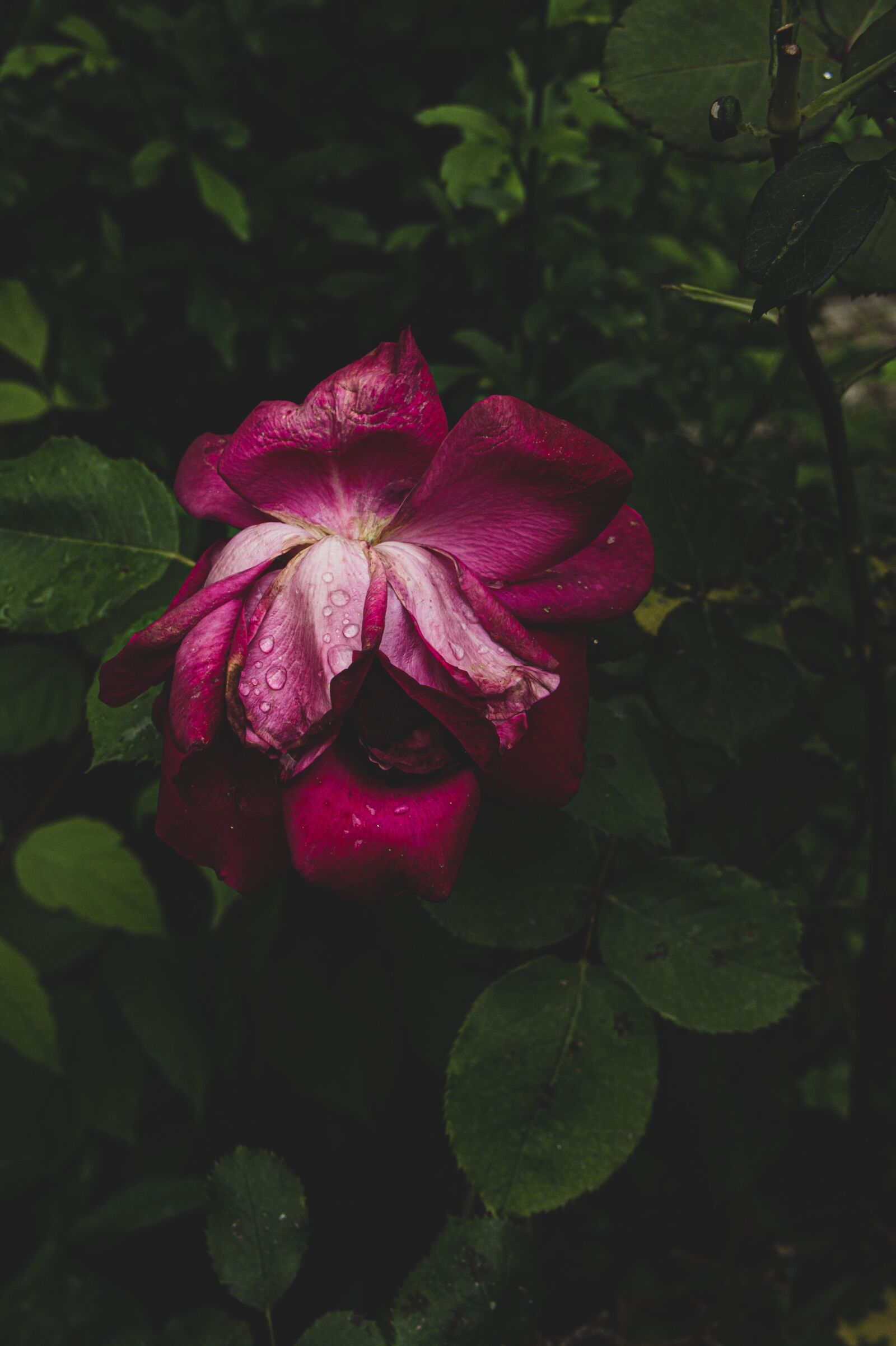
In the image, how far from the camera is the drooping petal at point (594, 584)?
435 millimetres

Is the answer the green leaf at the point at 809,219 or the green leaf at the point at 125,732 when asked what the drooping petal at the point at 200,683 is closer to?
the green leaf at the point at 125,732

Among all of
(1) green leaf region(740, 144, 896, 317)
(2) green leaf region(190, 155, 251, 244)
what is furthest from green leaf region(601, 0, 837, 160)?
(2) green leaf region(190, 155, 251, 244)

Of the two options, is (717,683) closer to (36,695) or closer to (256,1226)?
(256,1226)

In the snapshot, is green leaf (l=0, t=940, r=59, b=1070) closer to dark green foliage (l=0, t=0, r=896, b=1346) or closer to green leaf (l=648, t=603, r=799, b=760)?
dark green foliage (l=0, t=0, r=896, b=1346)

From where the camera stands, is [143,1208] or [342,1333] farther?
[143,1208]

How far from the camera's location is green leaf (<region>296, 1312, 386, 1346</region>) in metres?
0.47

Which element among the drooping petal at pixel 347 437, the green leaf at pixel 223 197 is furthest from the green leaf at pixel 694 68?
the green leaf at pixel 223 197

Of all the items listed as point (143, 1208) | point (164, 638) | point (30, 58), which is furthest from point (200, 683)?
point (30, 58)

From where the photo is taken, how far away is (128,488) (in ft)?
2.00

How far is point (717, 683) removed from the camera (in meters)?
0.61

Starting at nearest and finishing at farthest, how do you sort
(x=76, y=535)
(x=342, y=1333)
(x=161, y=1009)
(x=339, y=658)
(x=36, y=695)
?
1. (x=339, y=658)
2. (x=342, y=1333)
3. (x=76, y=535)
4. (x=36, y=695)
5. (x=161, y=1009)

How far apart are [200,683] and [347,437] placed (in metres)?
0.13

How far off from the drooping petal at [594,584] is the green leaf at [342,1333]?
397 mm

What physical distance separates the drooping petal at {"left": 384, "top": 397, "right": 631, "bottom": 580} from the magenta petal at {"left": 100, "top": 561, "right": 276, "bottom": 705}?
0.29ft
